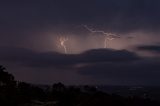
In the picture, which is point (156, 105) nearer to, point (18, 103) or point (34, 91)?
point (34, 91)

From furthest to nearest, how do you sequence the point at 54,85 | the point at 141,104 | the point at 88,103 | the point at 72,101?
the point at 54,85 → the point at 141,104 → the point at 72,101 → the point at 88,103

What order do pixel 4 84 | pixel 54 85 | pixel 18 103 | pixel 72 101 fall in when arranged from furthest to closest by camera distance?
pixel 54 85, pixel 4 84, pixel 72 101, pixel 18 103

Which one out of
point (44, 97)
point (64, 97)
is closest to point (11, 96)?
point (64, 97)

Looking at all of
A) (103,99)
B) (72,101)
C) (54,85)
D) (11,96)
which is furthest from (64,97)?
(54,85)

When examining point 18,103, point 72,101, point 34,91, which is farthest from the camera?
point 34,91

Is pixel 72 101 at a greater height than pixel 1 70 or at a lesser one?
lesser

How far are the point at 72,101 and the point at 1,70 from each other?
19136 millimetres

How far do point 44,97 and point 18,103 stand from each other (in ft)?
91.7

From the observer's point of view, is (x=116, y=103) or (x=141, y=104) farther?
(x=141, y=104)

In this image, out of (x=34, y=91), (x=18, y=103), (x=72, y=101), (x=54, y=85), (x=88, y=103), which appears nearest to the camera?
(x=88, y=103)

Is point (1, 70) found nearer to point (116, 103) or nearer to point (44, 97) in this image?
point (44, 97)

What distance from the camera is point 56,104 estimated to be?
8506cm

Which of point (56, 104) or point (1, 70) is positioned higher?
point (1, 70)

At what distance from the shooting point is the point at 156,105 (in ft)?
365
